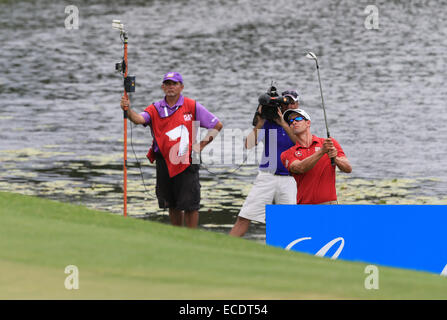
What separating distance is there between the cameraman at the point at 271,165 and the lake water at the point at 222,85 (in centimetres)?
216

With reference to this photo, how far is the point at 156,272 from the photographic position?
745 centimetres

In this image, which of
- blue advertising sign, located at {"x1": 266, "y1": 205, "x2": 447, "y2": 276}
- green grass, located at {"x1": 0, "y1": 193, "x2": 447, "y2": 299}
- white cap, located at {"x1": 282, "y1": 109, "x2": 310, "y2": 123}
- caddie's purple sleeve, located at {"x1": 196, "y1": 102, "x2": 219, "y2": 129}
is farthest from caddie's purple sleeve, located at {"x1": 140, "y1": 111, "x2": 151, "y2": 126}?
green grass, located at {"x1": 0, "y1": 193, "x2": 447, "y2": 299}

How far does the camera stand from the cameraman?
37.3 ft

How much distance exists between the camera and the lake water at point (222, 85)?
18.5 meters

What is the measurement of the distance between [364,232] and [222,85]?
72.0 ft

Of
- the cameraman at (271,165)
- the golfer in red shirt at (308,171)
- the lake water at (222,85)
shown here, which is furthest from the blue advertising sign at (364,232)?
the lake water at (222,85)

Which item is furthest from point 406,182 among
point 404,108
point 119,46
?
point 119,46

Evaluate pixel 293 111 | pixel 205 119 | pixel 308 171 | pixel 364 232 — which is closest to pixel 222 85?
pixel 205 119

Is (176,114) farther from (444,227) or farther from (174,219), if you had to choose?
(444,227)

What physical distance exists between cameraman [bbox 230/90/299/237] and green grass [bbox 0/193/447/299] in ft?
6.49

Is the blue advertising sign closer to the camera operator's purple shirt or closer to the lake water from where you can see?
the camera operator's purple shirt

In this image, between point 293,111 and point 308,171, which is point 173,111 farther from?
point 308,171

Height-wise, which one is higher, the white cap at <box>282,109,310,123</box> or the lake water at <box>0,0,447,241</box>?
the lake water at <box>0,0,447,241</box>
